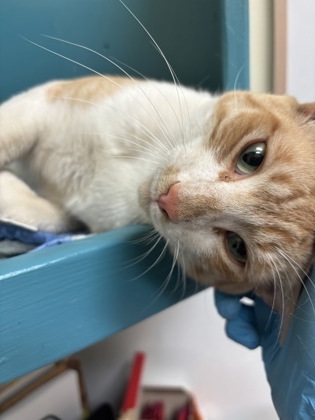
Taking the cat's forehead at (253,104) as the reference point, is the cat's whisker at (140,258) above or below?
below

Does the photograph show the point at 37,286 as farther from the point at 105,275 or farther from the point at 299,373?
the point at 299,373

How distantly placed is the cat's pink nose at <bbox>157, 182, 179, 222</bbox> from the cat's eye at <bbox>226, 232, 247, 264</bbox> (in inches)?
4.3

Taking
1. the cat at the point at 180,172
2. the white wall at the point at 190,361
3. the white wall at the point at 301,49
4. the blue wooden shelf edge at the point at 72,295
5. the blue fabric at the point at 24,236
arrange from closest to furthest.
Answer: the blue wooden shelf edge at the point at 72,295 → the cat at the point at 180,172 → the blue fabric at the point at 24,236 → the white wall at the point at 301,49 → the white wall at the point at 190,361

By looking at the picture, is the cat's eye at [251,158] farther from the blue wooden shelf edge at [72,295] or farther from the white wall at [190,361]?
the white wall at [190,361]

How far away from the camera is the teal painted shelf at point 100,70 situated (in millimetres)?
546

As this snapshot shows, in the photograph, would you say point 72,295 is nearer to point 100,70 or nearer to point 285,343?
point 285,343

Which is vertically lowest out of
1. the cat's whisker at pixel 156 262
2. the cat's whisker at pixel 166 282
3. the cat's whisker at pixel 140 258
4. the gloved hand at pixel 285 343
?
the gloved hand at pixel 285 343

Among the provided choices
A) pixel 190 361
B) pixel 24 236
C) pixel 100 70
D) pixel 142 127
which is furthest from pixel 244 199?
pixel 190 361

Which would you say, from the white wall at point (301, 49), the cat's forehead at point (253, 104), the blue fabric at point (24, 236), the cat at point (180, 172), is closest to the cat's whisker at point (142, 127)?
the cat at point (180, 172)

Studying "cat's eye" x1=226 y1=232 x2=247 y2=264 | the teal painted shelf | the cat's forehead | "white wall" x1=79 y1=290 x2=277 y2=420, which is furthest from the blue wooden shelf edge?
"white wall" x1=79 y1=290 x2=277 y2=420

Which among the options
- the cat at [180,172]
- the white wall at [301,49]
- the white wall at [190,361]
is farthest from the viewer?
the white wall at [190,361]

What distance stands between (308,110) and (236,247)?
265 mm

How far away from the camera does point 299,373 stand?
0.63 meters

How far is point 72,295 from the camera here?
1.92ft
